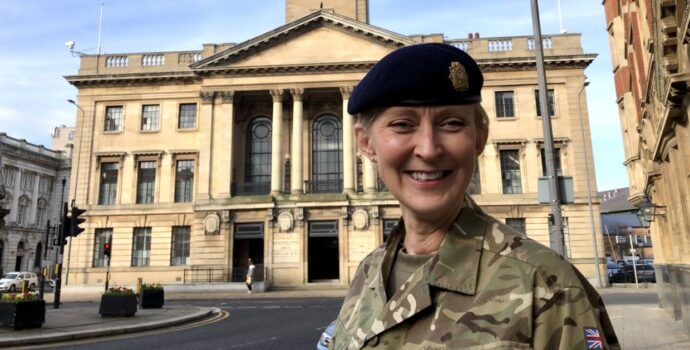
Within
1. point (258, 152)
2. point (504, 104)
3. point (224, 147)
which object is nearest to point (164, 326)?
point (224, 147)

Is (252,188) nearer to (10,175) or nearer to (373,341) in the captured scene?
(373,341)

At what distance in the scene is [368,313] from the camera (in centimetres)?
149

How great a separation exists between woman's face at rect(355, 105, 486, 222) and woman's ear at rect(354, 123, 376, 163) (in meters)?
0.19

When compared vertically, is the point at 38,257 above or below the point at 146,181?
below

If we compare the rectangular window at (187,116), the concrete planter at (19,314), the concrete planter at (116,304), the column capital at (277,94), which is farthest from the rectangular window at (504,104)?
the concrete planter at (19,314)

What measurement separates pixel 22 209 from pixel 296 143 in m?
54.7

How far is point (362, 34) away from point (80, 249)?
84.4ft

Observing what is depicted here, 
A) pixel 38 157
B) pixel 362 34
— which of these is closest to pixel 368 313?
pixel 362 34

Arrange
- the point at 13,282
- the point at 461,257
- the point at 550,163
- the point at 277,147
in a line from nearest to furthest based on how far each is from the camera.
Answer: the point at 461,257, the point at 550,163, the point at 277,147, the point at 13,282

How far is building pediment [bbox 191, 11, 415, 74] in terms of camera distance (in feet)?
113

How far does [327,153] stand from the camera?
121 feet

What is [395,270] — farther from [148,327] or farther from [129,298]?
[129,298]

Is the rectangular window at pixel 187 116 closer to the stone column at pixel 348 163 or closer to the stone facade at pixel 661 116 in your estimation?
the stone column at pixel 348 163

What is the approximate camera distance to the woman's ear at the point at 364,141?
5.48 feet
